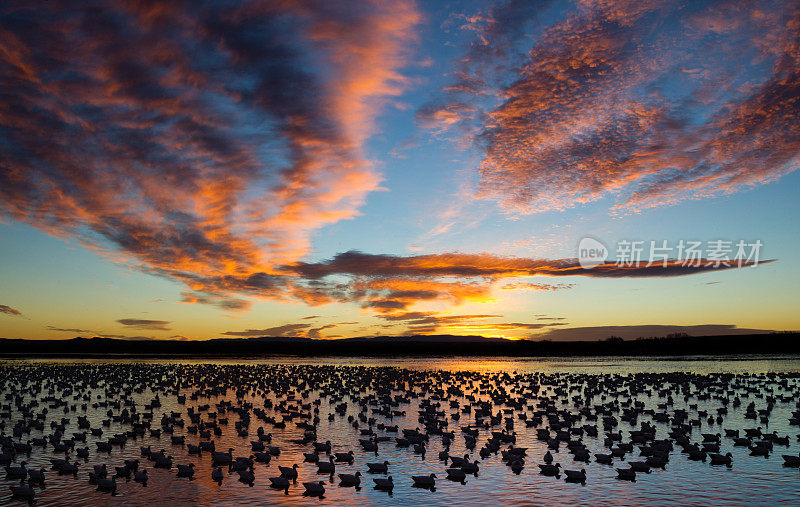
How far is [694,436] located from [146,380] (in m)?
55.7

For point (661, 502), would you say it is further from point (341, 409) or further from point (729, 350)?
point (729, 350)

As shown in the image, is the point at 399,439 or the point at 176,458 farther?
the point at 399,439

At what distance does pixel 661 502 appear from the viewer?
59.6ft

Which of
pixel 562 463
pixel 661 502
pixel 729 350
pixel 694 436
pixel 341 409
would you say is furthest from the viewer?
pixel 729 350

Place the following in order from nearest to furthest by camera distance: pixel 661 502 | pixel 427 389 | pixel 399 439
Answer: pixel 661 502, pixel 399 439, pixel 427 389

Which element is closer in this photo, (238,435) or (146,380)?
(238,435)

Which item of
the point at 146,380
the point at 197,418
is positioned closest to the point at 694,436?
the point at 197,418

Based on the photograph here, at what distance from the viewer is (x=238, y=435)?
3012 cm

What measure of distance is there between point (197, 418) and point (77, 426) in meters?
7.21

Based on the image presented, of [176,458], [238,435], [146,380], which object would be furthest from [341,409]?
[146,380]

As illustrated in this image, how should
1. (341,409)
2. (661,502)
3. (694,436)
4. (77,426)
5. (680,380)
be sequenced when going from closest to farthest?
(661,502) < (694,436) < (77,426) < (341,409) < (680,380)

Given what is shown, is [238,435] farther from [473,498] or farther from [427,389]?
[427,389]

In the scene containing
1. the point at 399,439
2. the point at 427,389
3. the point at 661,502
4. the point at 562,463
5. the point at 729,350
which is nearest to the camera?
the point at 661,502

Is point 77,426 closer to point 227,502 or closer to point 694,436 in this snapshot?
point 227,502
